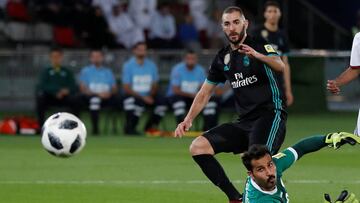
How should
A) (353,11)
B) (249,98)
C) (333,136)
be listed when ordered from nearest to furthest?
1. (333,136)
2. (249,98)
3. (353,11)

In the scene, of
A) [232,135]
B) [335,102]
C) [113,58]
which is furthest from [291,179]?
[335,102]

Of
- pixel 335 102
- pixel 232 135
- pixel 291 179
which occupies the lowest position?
pixel 335 102

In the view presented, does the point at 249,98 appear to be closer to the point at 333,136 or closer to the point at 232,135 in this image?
the point at 232,135

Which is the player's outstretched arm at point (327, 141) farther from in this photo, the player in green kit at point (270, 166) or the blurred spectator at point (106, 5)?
the blurred spectator at point (106, 5)

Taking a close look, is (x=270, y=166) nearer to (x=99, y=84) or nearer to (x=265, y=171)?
(x=265, y=171)

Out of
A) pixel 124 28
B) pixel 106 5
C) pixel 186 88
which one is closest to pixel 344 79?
pixel 186 88

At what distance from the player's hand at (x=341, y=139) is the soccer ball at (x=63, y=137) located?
3712 millimetres

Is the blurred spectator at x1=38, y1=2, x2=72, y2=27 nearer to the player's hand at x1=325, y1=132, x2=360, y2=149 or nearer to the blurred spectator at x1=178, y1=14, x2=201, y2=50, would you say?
the blurred spectator at x1=178, y1=14, x2=201, y2=50

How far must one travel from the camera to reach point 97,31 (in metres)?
29.4

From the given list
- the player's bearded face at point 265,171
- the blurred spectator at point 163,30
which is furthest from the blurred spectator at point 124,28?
the player's bearded face at point 265,171

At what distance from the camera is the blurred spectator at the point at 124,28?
96.2 feet

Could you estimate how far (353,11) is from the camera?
3400cm

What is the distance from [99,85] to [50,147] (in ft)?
30.9

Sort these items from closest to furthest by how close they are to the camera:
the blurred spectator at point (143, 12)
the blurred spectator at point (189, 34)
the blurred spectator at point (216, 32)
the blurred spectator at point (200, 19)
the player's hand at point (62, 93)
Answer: the player's hand at point (62, 93) < the blurred spectator at point (143, 12) < the blurred spectator at point (189, 34) < the blurred spectator at point (216, 32) < the blurred spectator at point (200, 19)
